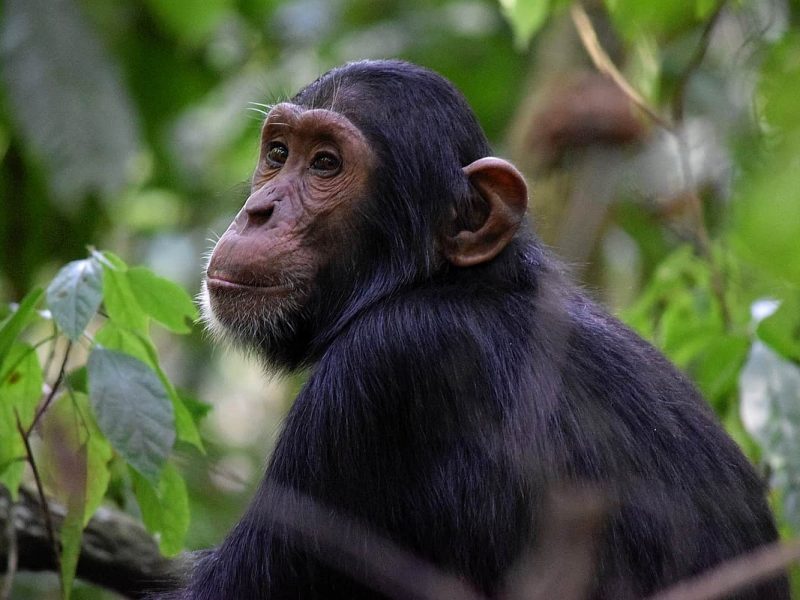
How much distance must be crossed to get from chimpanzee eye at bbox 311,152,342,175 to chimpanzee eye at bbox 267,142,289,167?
0.18 meters

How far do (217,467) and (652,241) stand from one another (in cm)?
534

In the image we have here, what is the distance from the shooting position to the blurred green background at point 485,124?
441 cm

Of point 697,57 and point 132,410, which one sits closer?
point 132,410

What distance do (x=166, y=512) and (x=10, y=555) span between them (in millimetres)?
648

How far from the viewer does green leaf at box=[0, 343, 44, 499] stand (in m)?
3.49

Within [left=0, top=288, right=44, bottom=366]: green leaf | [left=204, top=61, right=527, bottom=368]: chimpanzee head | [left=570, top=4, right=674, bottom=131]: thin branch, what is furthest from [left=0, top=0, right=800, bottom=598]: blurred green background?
[left=0, top=288, right=44, bottom=366]: green leaf

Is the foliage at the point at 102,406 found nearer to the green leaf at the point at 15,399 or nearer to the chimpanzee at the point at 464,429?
the green leaf at the point at 15,399

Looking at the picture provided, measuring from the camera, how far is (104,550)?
13.7 ft

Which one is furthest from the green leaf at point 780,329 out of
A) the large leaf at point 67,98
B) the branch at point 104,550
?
the large leaf at point 67,98

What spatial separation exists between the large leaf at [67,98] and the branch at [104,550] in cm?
411

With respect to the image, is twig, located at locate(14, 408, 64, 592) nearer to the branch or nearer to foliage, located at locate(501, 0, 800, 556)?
the branch

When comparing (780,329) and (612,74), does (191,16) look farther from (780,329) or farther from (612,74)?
(780,329)

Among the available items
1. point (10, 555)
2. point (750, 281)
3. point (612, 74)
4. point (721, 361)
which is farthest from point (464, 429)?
point (750, 281)

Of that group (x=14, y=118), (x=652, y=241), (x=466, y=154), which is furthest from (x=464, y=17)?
(x=466, y=154)
